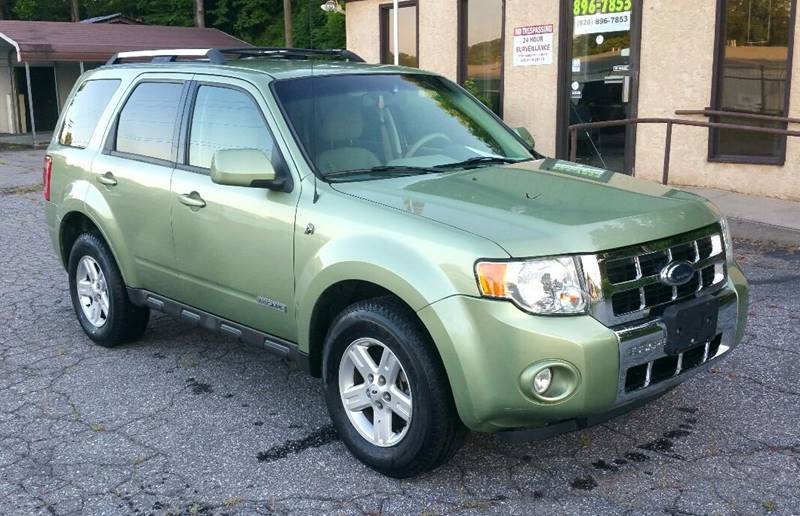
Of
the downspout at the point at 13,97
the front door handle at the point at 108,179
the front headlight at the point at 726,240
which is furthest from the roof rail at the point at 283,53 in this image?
the downspout at the point at 13,97

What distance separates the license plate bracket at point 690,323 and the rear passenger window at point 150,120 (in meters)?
2.89

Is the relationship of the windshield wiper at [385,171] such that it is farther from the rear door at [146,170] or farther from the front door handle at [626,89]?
the front door handle at [626,89]

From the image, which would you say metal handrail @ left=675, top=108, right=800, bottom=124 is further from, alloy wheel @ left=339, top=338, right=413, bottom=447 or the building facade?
alloy wheel @ left=339, top=338, right=413, bottom=447

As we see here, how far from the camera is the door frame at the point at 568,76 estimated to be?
11539mm

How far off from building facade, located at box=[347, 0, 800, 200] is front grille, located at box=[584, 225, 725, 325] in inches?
247

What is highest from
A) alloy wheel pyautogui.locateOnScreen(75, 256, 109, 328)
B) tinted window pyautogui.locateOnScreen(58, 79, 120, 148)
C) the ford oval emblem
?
tinted window pyautogui.locateOnScreen(58, 79, 120, 148)

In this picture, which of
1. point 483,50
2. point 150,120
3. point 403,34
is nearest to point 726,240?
point 150,120

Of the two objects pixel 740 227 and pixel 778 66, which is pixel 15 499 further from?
pixel 778 66

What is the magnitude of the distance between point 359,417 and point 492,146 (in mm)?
1757

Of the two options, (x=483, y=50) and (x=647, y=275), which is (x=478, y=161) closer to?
(x=647, y=275)

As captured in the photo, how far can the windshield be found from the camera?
429 cm

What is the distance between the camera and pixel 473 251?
332cm

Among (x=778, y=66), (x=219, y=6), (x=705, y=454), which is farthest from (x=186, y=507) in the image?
(x=219, y=6)

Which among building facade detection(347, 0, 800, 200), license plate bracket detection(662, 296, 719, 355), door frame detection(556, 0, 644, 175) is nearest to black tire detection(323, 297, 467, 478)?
license plate bracket detection(662, 296, 719, 355)
